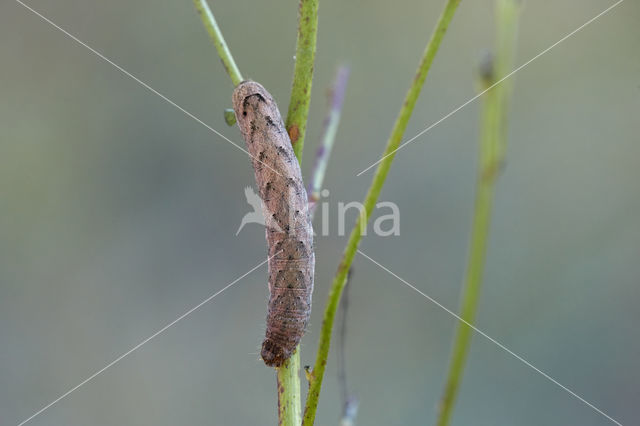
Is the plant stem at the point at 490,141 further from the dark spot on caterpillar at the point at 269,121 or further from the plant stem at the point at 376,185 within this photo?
the dark spot on caterpillar at the point at 269,121

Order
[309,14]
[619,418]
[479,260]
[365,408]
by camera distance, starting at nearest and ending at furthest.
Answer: [479,260] → [309,14] → [619,418] → [365,408]

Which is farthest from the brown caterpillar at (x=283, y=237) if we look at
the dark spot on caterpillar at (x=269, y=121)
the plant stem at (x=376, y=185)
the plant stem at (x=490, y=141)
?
the plant stem at (x=490, y=141)

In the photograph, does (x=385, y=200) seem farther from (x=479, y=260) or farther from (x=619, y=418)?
(x=479, y=260)

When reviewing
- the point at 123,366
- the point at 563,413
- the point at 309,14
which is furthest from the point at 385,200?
the point at 309,14

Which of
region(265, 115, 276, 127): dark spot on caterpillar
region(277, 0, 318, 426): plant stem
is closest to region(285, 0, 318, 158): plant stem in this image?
region(277, 0, 318, 426): plant stem

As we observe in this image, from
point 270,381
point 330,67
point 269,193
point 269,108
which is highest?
point 330,67

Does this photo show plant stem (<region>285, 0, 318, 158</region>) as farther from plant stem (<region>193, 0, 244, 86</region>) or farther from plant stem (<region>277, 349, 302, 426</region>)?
plant stem (<region>277, 349, 302, 426</region>)
